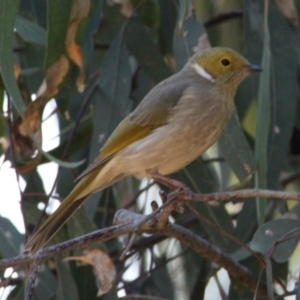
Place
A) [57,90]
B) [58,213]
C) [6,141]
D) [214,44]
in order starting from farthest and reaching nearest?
[214,44]
[6,141]
[57,90]
[58,213]

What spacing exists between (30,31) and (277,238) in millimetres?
1436

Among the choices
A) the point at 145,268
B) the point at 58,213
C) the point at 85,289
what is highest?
the point at 58,213

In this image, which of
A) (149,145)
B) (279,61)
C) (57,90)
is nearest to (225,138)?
(149,145)

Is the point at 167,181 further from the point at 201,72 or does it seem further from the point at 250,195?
the point at 250,195

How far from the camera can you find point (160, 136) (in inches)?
129

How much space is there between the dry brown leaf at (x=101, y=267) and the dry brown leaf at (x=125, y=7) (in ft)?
4.32

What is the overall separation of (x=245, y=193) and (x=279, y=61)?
1.48 m

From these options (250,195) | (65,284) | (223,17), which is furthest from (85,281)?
(223,17)

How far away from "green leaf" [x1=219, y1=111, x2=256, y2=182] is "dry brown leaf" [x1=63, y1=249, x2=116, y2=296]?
0.66 metres

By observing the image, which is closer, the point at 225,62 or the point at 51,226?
the point at 51,226

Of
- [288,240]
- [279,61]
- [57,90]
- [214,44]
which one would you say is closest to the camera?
[288,240]

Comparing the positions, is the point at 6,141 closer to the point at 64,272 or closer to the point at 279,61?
the point at 64,272

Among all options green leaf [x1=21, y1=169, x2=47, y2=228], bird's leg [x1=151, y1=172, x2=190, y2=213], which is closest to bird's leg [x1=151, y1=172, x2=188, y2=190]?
bird's leg [x1=151, y1=172, x2=190, y2=213]

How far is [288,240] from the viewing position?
2.89m
